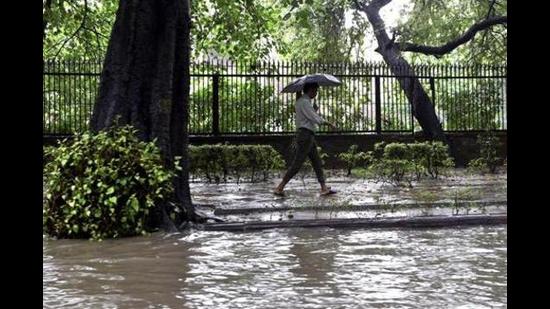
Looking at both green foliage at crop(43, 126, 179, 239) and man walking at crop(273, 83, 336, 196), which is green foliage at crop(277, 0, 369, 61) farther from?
green foliage at crop(43, 126, 179, 239)

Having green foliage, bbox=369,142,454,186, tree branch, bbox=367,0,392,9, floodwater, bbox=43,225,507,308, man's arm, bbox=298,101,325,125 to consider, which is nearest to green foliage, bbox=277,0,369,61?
tree branch, bbox=367,0,392,9

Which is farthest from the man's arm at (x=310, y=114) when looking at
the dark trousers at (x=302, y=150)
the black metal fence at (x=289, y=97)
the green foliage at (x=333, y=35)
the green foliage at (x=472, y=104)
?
the green foliage at (x=333, y=35)

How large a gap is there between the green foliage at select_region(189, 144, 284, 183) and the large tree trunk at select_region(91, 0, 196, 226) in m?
6.19

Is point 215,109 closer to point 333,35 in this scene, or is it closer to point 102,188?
point 333,35

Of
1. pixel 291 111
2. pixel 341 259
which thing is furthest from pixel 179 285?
pixel 291 111

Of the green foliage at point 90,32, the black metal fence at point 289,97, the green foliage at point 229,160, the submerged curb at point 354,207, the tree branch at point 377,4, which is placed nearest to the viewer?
the submerged curb at point 354,207

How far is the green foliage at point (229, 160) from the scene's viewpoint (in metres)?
14.7

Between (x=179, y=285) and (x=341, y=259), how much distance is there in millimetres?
1629

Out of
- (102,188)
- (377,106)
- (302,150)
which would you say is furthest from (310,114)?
(377,106)

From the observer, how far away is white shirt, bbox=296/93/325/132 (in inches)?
439

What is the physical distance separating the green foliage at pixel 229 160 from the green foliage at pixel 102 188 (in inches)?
268

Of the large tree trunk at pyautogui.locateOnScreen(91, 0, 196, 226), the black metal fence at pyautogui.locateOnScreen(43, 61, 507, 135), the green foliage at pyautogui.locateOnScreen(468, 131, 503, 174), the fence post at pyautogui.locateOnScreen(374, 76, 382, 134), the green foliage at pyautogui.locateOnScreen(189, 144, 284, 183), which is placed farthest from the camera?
the fence post at pyautogui.locateOnScreen(374, 76, 382, 134)

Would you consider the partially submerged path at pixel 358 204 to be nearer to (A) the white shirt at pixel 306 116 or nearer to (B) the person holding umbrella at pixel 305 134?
(B) the person holding umbrella at pixel 305 134
